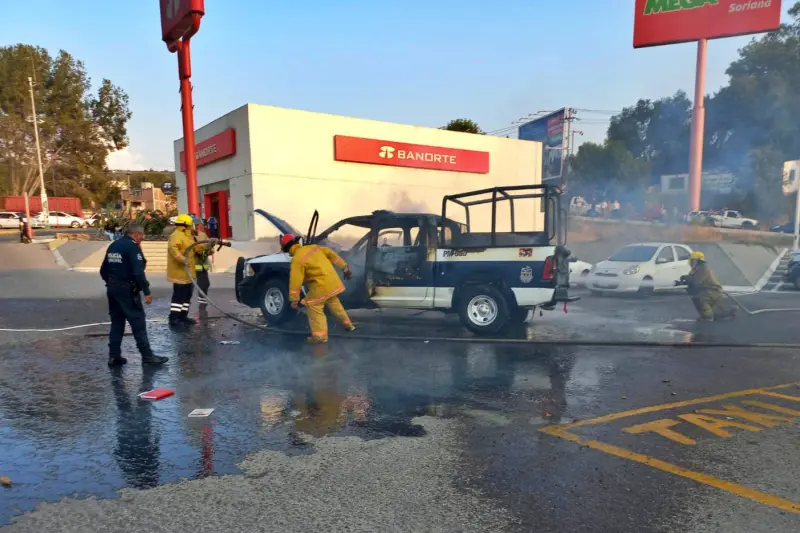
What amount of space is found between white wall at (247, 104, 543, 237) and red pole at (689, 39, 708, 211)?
10.7m

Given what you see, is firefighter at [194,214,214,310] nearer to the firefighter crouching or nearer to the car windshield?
the firefighter crouching

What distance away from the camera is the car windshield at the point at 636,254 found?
1376 cm

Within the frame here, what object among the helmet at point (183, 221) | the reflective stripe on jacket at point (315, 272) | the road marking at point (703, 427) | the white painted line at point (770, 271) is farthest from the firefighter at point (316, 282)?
the white painted line at point (770, 271)

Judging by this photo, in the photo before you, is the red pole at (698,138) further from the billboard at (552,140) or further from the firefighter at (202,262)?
the firefighter at (202,262)

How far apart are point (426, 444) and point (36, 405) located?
11.7 ft

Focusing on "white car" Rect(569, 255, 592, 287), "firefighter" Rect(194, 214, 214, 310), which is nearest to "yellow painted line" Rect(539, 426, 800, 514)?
"firefighter" Rect(194, 214, 214, 310)

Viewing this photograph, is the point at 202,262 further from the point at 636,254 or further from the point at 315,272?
the point at 636,254

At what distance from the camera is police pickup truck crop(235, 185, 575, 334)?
7633 mm

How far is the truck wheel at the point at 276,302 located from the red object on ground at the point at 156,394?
11.1 ft

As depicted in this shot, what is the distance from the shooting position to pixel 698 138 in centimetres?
2880

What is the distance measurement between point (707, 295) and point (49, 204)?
55.5 m

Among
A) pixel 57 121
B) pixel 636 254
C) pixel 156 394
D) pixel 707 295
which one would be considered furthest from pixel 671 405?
pixel 57 121

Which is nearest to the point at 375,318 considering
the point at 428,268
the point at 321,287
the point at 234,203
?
the point at 428,268

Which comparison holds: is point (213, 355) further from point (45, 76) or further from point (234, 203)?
point (45, 76)
